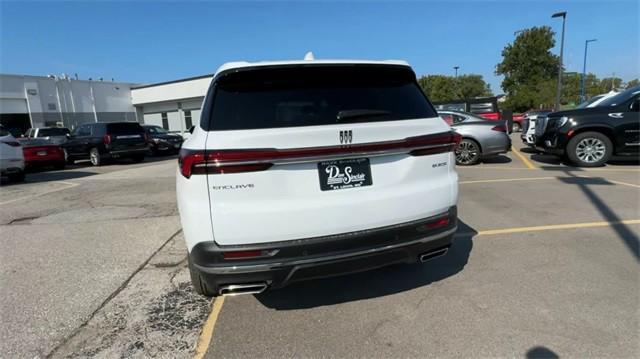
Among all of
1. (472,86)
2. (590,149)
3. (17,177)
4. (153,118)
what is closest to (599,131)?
(590,149)

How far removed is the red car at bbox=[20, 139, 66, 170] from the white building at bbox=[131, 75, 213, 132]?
65.2 ft

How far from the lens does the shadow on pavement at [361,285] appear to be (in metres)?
3.17

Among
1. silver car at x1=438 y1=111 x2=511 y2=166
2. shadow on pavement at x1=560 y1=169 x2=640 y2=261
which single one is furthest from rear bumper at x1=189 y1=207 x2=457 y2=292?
silver car at x1=438 y1=111 x2=511 y2=166

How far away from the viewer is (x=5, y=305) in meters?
3.30

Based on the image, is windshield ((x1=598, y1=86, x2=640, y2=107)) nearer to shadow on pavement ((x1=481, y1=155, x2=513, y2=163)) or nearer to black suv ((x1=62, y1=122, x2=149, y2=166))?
shadow on pavement ((x1=481, y1=155, x2=513, y2=163))

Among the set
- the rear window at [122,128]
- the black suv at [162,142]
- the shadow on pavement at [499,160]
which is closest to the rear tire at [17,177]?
the rear window at [122,128]

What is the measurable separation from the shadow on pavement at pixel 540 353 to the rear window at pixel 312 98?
1745mm

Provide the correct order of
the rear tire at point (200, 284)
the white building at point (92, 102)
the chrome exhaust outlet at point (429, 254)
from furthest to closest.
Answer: the white building at point (92, 102) < the chrome exhaust outlet at point (429, 254) < the rear tire at point (200, 284)

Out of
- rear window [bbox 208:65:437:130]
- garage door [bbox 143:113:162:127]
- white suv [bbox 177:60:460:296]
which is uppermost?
garage door [bbox 143:113:162:127]

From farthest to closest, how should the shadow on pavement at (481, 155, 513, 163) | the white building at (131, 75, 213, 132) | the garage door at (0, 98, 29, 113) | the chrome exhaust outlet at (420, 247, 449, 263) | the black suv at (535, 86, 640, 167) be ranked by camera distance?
the white building at (131, 75, 213, 132) → the garage door at (0, 98, 29, 113) → the shadow on pavement at (481, 155, 513, 163) → the black suv at (535, 86, 640, 167) → the chrome exhaust outlet at (420, 247, 449, 263)

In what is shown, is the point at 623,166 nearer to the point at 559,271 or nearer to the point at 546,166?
the point at 546,166

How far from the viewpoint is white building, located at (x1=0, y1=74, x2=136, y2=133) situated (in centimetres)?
3409

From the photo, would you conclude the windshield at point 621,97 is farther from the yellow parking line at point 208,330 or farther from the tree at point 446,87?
the tree at point 446,87

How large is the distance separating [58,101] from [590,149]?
1697 inches
